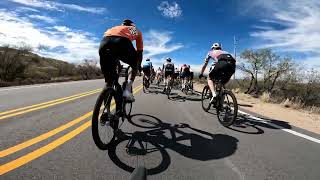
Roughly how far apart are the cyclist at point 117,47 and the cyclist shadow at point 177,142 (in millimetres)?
1187

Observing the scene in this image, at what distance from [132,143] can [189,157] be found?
3.37 ft

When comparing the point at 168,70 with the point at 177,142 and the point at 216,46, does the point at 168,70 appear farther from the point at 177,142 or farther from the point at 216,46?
the point at 177,142

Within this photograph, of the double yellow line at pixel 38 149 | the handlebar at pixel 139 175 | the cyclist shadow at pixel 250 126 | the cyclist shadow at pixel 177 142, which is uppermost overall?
the handlebar at pixel 139 175

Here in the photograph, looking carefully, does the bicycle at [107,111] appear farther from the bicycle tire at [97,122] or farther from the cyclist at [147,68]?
the cyclist at [147,68]

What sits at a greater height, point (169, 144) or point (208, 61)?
point (208, 61)

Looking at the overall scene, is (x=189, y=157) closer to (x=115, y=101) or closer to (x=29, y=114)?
(x=115, y=101)

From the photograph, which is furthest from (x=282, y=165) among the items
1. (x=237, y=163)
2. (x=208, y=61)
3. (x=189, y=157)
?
(x=208, y=61)

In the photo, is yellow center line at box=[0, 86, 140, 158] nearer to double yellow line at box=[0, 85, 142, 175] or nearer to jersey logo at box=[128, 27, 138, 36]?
double yellow line at box=[0, 85, 142, 175]

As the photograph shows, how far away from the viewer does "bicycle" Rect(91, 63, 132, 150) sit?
439cm

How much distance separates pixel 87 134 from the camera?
554cm

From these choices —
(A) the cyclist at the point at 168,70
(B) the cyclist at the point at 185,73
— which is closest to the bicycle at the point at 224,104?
(A) the cyclist at the point at 168,70

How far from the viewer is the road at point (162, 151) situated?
379cm

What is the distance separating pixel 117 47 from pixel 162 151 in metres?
1.79

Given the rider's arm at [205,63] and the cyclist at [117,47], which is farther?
the rider's arm at [205,63]
